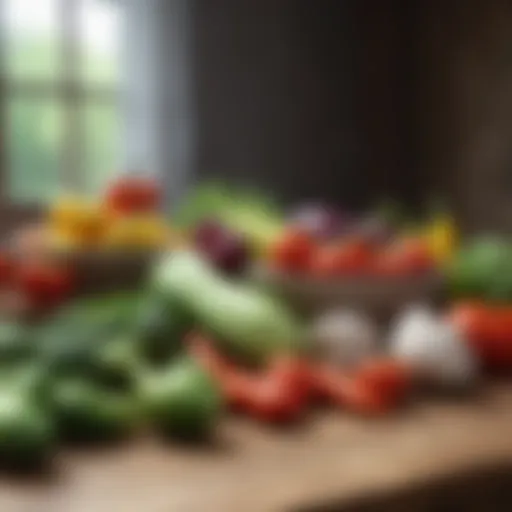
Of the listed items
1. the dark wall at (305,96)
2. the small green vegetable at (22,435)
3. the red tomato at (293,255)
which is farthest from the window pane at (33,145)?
the small green vegetable at (22,435)

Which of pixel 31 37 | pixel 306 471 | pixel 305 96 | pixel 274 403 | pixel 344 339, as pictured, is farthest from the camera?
pixel 305 96

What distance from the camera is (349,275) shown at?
1.23 metres

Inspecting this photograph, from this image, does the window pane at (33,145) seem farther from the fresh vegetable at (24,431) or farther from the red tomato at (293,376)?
the fresh vegetable at (24,431)

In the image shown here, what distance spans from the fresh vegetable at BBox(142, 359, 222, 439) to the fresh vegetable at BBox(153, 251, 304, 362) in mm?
140

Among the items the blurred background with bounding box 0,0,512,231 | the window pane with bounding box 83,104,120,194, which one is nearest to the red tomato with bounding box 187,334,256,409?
the blurred background with bounding box 0,0,512,231

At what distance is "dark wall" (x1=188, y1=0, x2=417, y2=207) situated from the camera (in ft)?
6.89

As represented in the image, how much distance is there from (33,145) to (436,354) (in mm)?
1200

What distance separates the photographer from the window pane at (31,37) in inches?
82.0

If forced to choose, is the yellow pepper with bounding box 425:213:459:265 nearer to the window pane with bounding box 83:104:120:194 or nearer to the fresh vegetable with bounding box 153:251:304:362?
the fresh vegetable with bounding box 153:251:304:362

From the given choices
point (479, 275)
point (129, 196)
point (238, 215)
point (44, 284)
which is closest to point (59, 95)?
point (238, 215)

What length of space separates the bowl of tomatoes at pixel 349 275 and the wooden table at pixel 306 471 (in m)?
0.23

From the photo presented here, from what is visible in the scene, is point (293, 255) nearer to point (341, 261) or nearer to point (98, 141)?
point (341, 261)

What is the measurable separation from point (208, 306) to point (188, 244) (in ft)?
0.71

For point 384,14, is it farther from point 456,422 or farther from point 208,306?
point 456,422
